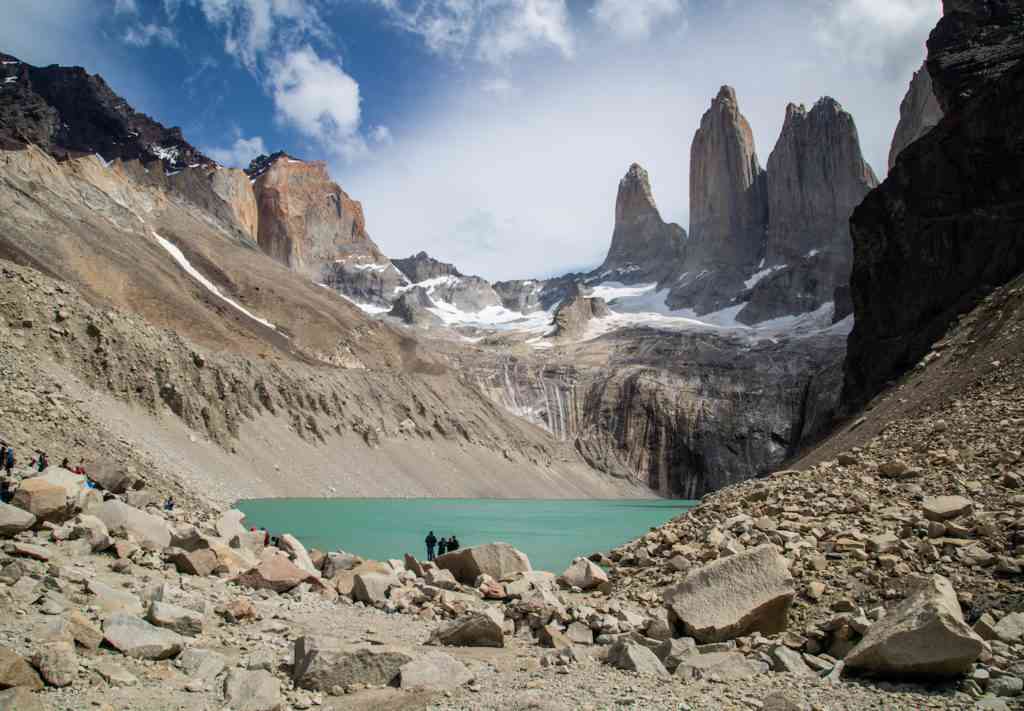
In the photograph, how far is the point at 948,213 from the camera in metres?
43.2

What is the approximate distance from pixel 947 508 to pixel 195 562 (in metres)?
10.9

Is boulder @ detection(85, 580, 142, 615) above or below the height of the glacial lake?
above

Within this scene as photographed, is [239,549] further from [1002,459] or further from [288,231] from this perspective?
[288,231]

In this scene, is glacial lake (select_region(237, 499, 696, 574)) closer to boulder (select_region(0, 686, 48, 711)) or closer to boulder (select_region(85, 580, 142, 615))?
boulder (select_region(85, 580, 142, 615))

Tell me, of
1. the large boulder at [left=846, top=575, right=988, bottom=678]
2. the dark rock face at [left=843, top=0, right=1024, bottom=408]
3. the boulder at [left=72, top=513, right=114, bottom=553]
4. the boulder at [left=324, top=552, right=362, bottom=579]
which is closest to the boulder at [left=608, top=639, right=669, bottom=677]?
the large boulder at [left=846, top=575, right=988, bottom=678]

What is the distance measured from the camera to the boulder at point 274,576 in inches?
444

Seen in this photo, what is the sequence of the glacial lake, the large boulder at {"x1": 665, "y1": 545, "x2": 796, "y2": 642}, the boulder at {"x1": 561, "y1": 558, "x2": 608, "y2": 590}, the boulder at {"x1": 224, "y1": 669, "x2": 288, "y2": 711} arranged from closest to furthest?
the boulder at {"x1": 224, "y1": 669, "x2": 288, "y2": 711}
the large boulder at {"x1": 665, "y1": 545, "x2": 796, "y2": 642}
the boulder at {"x1": 561, "y1": 558, "x2": 608, "y2": 590}
the glacial lake

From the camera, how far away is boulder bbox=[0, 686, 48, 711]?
215 inches

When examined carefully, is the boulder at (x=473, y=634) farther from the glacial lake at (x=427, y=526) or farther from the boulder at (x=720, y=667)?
the glacial lake at (x=427, y=526)

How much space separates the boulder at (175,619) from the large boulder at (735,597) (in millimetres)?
5809

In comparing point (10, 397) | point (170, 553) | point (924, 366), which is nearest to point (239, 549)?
point (170, 553)

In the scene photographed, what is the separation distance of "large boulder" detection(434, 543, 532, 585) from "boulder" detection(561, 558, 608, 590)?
3.84 feet

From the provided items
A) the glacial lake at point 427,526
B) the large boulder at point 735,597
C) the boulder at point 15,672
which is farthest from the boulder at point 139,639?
the glacial lake at point 427,526

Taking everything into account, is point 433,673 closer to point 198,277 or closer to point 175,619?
point 175,619
